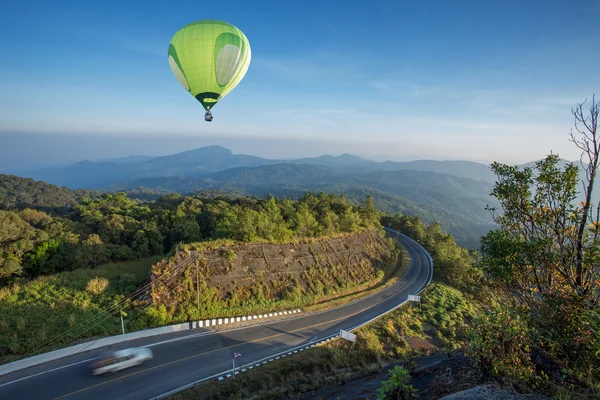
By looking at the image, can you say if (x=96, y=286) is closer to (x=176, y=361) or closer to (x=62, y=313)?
(x=62, y=313)

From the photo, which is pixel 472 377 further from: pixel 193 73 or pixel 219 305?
pixel 193 73

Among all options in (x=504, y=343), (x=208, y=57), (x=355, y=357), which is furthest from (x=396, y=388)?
(x=208, y=57)

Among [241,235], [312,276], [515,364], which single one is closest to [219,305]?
[241,235]

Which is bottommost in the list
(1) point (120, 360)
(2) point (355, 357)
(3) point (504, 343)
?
(2) point (355, 357)

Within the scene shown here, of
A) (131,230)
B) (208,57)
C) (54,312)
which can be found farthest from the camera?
(131,230)

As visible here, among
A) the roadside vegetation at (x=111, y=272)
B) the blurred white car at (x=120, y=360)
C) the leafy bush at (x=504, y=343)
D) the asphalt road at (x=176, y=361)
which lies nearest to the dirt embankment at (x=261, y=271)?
the roadside vegetation at (x=111, y=272)

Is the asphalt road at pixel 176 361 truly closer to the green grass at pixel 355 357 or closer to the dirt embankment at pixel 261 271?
the green grass at pixel 355 357

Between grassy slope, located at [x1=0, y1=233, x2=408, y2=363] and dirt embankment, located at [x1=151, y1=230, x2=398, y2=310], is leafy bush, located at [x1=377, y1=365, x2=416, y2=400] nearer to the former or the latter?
grassy slope, located at [x1=0, y1=233, x2=408, y2=363]
